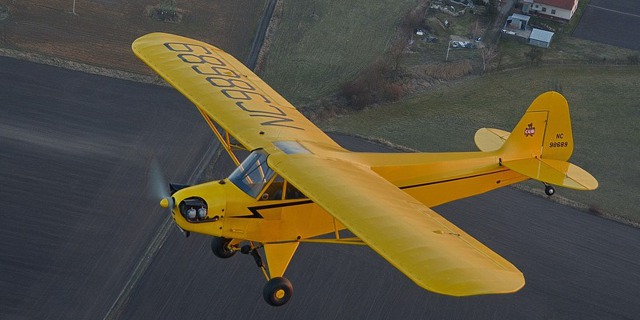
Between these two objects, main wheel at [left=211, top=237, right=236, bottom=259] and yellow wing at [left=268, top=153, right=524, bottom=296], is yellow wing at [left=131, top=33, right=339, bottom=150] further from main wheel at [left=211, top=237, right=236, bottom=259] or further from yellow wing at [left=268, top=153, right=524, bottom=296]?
main wheel at [left=211, top=237, right=236, bottom=259]

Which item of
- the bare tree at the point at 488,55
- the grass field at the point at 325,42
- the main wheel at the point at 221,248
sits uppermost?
the bare tree at the point at 488,55

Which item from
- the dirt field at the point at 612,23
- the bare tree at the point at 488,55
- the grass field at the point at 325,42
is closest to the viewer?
the grass field at the point at 325,42

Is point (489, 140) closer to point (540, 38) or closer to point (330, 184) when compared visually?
point (330, 184)

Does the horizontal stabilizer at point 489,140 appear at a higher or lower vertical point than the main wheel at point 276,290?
higher

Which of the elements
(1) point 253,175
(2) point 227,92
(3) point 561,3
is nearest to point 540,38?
(3) point 561,3

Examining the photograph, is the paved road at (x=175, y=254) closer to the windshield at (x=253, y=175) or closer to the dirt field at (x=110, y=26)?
the windshield at (x=253, y=175)

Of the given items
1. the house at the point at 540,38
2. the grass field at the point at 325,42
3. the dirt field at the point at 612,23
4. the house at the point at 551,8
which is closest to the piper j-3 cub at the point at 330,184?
the grass field at the point at 325,42
